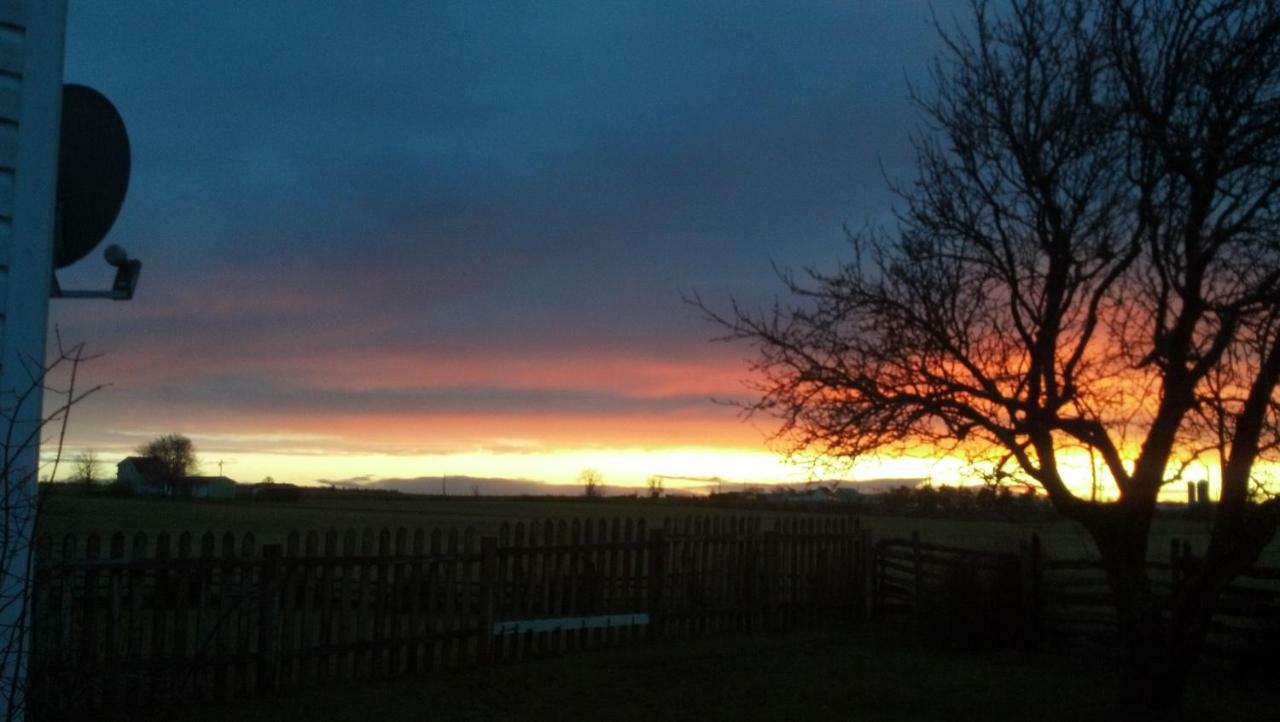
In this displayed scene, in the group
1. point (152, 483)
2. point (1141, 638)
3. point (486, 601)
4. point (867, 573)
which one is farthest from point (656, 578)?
point (152, 483)

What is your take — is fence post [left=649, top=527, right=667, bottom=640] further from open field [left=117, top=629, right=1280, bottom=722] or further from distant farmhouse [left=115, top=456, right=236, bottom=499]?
distant farmhouse [left=115, top=456, right=236, bottom=499]

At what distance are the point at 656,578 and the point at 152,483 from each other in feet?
294

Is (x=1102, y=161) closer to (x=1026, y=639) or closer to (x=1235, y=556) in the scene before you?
(x=1235, y=556)

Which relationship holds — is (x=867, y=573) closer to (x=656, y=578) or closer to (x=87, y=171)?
(x=656, y=578)

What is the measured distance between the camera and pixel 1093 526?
9.43 m

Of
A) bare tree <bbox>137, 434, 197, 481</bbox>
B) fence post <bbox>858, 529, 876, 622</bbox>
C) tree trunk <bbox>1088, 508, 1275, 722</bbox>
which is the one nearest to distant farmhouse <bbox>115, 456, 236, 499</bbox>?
bare tree <bbox>137, 434, 197, 481</bbox>

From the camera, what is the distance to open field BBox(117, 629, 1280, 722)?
1016cm

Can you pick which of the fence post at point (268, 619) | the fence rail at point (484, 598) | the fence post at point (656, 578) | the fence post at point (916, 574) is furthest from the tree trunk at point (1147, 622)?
the fence post at point (916, 574)

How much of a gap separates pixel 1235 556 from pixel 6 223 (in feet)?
28.8

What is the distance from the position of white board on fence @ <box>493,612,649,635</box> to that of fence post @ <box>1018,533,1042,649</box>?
Answer: 216 inches

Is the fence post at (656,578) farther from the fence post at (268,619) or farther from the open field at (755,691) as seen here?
the fence post at (268,619)

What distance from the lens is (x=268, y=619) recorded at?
1034 centimetres

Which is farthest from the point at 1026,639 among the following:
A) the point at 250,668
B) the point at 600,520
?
the point at 250,668

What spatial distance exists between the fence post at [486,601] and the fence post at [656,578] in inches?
117
